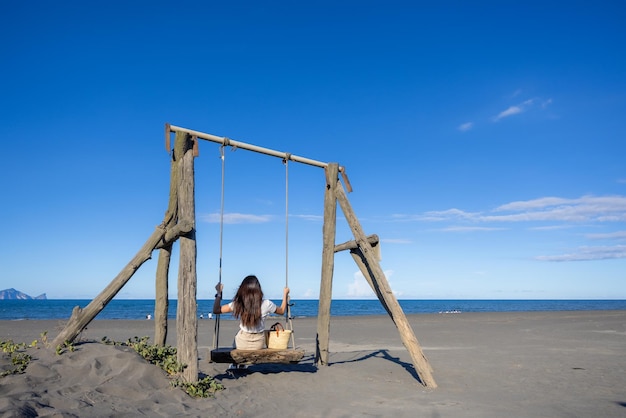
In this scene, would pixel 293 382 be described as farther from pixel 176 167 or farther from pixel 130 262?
pixel 176 167

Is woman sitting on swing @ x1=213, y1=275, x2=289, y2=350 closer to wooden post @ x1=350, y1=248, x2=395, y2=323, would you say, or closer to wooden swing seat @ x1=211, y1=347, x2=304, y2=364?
wooden swing seat @ x1=211, y1=347, x2=304, y2=364

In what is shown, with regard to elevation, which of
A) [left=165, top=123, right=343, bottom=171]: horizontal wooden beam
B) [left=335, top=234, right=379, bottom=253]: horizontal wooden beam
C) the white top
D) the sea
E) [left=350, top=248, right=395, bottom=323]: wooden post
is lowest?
the sea

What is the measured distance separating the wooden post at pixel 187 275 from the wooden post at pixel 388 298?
2.84m

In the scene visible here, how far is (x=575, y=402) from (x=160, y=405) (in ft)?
16.9

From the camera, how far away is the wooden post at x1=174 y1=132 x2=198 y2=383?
6730 mm

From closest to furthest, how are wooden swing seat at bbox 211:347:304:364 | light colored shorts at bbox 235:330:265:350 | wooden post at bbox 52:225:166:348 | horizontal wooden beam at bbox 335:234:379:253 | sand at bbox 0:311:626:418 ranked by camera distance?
sand at bbox 0:311:626:418 → wooden post at bbox 52:225:166:348 → wooden swing seat at bbox 211:347:304:364 → light colored shorts at bbox 235:330:265:350 → horizontal wooden beam at bbox 335:234:379:253

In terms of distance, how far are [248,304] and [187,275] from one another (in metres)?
1.17

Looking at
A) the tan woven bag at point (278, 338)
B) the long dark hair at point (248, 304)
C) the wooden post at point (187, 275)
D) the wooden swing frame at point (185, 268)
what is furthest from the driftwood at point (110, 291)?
the tan woven bag at point (278, 338)

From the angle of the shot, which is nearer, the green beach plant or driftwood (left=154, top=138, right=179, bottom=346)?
the green beach plant

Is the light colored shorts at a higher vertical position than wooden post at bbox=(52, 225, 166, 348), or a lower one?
lower

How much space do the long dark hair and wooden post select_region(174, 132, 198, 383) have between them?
845mm

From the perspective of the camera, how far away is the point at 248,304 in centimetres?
765

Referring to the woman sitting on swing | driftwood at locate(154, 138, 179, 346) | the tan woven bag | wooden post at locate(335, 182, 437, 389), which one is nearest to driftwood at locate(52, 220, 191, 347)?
driftwood at locate(154, 138, 179, 346)

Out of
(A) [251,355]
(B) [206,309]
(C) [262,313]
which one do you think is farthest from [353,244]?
(B) [206,309]
